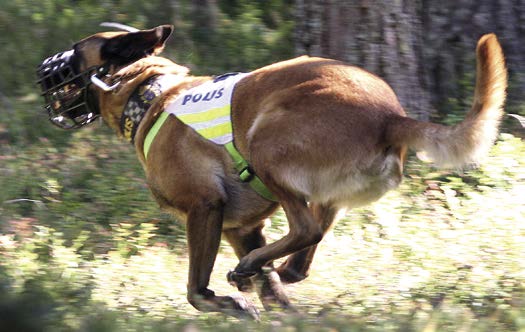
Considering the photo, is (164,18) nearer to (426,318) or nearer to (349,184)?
(349,184)

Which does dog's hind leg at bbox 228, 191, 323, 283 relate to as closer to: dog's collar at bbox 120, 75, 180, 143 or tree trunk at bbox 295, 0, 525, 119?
dog's collar at bbox 120, 75, 180, 143

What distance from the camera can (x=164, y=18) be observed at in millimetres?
8734

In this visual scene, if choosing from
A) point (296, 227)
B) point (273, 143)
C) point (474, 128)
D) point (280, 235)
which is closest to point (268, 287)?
point (296, 227)

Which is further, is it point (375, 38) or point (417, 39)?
point (417, 39)

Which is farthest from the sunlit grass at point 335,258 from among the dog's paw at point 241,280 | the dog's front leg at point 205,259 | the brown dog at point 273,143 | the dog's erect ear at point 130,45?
the dog's erect ear at point 130,45

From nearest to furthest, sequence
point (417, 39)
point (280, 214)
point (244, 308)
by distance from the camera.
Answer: point (244, 308) < point (280, 214) < point (417, 39)

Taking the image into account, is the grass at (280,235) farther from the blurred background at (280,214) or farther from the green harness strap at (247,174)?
the green harness strap at (247,174)

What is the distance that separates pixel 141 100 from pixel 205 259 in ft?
3.25

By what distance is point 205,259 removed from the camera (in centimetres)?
497

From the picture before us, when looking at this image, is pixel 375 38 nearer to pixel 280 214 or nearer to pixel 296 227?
pixel 280 214

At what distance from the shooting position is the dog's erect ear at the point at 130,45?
5383 mm

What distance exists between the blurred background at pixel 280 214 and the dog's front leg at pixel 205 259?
18cm

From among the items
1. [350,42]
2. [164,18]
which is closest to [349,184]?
[350,42]

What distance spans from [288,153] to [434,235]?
1.70 meters
